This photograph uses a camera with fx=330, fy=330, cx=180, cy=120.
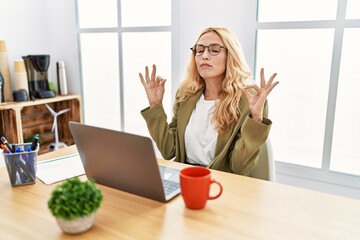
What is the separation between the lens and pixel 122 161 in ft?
3.14

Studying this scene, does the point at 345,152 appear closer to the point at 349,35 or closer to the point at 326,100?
the point at 326,100

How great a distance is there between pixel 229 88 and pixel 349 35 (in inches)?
35.8

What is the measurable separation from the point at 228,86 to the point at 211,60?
149 mm

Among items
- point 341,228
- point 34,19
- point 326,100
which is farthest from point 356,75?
point 34,19

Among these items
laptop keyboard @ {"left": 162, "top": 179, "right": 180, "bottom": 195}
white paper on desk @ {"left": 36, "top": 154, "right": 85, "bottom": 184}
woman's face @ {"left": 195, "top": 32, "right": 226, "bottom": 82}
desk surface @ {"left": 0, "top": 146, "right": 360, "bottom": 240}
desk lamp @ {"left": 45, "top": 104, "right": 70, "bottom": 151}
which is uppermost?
woman's face @ {"left": 195, "top": 32, "right": 226, "bottom": 82}

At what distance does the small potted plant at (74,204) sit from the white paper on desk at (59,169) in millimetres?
396

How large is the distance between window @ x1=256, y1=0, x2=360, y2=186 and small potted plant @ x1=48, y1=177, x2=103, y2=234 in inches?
66.3

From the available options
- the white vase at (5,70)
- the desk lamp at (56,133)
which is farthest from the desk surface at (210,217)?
the desk lamp at (56,133)

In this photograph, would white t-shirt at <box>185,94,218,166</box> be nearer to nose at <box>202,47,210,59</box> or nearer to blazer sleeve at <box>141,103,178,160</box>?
blazer sleeve at <box>141,103,178,160</box>

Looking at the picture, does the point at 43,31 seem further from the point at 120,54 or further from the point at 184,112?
the point at 184,112

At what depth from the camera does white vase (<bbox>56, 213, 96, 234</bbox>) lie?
78 cm

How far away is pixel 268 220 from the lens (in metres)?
0.87

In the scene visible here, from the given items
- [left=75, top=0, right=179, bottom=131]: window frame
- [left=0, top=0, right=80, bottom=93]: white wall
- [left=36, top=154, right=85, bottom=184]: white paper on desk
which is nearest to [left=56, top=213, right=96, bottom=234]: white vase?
[left=36, top=154, right=85, bottom=184]: white paper on desk

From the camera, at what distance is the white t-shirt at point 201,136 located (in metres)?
1.54
